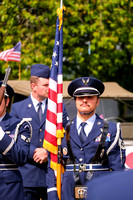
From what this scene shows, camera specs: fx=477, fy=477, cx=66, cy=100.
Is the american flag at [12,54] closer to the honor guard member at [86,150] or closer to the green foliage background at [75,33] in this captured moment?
the green foliage background at [75,33]

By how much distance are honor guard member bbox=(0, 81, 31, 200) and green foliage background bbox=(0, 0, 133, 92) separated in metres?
10.7

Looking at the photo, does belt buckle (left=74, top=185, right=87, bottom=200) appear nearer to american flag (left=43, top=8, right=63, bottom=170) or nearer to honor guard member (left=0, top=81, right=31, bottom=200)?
honor guard member (left=0, top=81, right=31, bottom=200)

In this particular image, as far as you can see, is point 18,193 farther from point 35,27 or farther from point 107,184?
point 35,27

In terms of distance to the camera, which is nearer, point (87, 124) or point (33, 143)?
point (87, 124)

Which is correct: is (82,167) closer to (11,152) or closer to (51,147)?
(11,152)

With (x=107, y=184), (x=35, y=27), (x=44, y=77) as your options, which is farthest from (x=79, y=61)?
(x=107, y=184)

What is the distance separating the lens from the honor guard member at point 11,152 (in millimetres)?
4418

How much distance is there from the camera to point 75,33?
16656 mm

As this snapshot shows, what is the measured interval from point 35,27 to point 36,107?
10.7m

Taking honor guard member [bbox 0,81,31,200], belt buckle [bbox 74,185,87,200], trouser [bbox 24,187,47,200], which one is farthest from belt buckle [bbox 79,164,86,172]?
trouser [bbox 24,187,47,200]

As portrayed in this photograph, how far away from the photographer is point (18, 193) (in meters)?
4.60

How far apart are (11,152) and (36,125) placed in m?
1.58

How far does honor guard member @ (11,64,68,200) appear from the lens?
5789 millimetres

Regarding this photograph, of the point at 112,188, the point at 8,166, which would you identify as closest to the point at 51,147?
the point at 8,166
